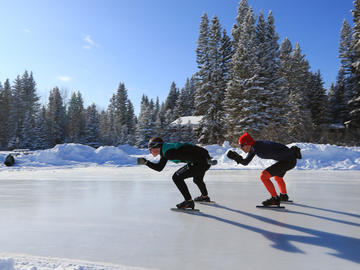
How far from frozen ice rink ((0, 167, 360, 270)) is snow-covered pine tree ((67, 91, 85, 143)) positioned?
189ft

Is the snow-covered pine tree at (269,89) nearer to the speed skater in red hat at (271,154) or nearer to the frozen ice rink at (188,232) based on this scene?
the speed skater in red hat at (271,154)

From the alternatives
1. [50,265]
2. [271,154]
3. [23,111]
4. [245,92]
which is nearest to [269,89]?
[245,92]

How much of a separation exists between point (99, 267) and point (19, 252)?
1.05m

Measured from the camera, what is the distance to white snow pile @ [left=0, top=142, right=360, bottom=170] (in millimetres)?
12469

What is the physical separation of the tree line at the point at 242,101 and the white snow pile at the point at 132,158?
904 centimetres

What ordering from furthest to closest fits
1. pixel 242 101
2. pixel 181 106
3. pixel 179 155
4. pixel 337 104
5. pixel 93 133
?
pixel 181 106
pixel 93 133
pixel 337 104
pixel 242 101
pixel 179 155

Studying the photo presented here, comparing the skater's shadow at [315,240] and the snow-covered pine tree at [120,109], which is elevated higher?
the snow-covered pine tree at [120,109]

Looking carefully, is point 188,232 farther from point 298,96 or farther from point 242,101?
point 298,96

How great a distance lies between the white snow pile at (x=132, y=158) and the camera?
12469 millimetres

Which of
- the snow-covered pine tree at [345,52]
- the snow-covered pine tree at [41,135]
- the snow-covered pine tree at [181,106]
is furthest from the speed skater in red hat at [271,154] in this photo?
the snow-covered pine tree at [181,106]

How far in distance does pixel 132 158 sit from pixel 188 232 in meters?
16.3

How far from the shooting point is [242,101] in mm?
27219

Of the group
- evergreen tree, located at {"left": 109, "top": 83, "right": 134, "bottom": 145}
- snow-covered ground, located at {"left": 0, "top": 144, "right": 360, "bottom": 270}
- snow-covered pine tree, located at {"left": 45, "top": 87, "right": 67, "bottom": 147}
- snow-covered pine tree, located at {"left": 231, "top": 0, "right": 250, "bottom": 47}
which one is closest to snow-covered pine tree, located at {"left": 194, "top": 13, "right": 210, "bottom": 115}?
snow-covered pine tree, located at {"left": 231, "top": 0, "right": 250, "bottom": 47}

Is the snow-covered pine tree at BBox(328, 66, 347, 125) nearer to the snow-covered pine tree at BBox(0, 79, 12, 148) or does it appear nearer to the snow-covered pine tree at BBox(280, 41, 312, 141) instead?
the snow-covered pine tree at BBox(280, 41, 312, 141)
